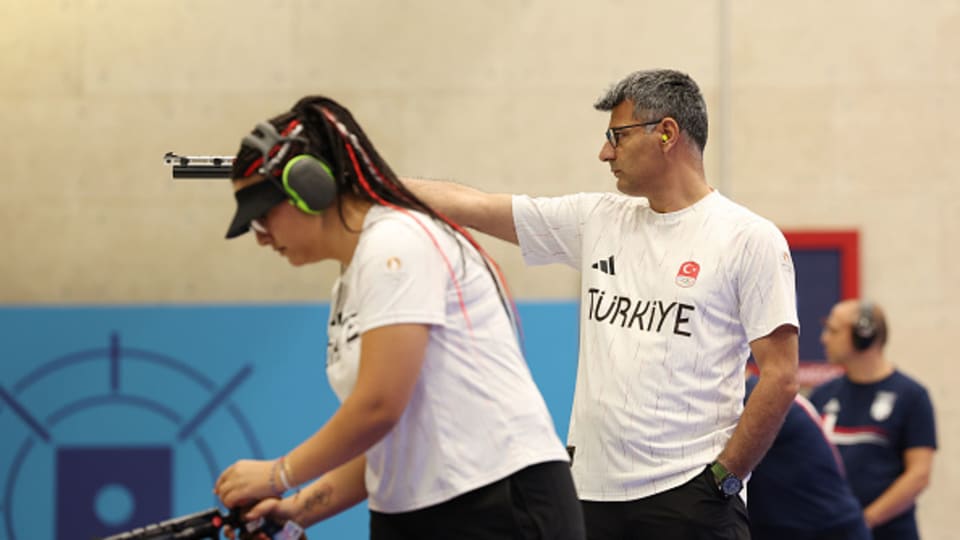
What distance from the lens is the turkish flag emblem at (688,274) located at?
2.78 m

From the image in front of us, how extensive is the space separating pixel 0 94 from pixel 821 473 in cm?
445

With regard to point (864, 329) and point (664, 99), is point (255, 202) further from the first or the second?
point (864, 329)

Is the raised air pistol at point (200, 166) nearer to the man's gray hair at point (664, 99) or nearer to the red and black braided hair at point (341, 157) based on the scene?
the red and black braided hair at point (341, 157)

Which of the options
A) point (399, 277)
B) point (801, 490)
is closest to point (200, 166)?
point (399, 277)

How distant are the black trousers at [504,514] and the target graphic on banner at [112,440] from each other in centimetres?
357

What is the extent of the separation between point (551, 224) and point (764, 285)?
0.56 m

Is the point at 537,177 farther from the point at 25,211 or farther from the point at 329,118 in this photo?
the point at 329,118

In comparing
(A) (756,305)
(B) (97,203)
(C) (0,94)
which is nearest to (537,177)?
(B) (97,203)

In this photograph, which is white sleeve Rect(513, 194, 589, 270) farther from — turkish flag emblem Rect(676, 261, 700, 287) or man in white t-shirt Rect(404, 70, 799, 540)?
turkish flag emblem Rect(676, 261, 700, 287)

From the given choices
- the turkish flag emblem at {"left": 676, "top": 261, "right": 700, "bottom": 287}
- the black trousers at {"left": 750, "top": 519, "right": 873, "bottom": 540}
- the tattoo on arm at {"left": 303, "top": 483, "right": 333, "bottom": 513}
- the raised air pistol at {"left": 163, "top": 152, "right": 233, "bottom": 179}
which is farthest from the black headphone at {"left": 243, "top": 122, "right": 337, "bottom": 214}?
the black trousers at {"left": 750, "top": 519, "right": 873, "bottom": 540}

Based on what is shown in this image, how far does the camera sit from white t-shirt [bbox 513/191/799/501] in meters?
2.74

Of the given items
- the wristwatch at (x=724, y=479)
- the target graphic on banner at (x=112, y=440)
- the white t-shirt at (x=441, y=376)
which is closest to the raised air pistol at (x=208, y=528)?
the white t-shirt at (x=441, y=376)

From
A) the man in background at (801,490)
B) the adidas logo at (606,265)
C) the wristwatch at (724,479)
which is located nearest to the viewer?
the wristwatch at (724,479)

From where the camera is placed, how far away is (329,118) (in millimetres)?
Answer: 1961
